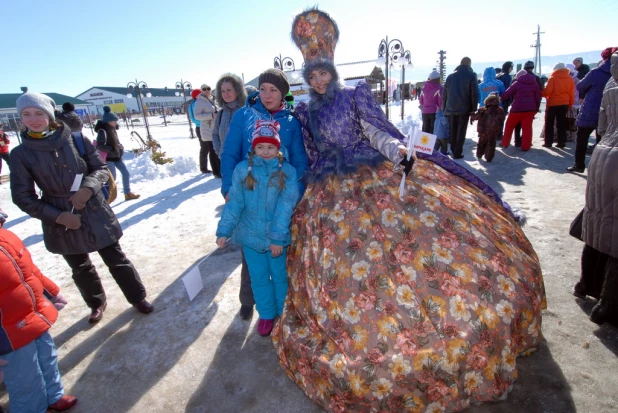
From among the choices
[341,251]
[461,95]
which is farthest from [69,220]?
[461,95]

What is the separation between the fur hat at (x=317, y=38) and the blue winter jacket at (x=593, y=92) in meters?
4.92

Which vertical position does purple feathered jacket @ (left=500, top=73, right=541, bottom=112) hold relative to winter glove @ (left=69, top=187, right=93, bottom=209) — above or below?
above

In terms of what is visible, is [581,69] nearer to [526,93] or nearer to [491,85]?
[491,85]

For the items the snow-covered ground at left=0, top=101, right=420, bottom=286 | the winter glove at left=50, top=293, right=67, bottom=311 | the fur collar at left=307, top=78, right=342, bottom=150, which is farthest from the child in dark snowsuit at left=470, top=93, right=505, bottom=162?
the winter glove at left=50, top=293, right=67, bottom=311

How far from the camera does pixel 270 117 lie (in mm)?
2719

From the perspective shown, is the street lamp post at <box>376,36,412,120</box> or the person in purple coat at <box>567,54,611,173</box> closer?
the person in purple coat at <box>567,54,611,173</box>

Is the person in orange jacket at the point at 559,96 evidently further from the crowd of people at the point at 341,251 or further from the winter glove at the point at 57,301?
the winter glove at the point at 57,301

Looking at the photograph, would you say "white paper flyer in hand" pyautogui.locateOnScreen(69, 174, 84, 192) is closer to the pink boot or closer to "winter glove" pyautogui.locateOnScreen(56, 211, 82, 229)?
"winter glove" pyautogui.locateOnScreen(56, 211, 82, 229)

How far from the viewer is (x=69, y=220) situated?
2.63m

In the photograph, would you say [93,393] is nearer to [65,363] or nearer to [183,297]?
[65,363]

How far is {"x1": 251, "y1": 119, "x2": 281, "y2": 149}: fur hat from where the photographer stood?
A: 2.42 metres

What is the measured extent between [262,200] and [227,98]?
260 cm

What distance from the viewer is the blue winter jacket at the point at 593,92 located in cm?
529

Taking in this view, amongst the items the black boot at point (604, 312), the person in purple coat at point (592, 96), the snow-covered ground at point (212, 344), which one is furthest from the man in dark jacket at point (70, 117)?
the person in purple coat at point (592, 96)
